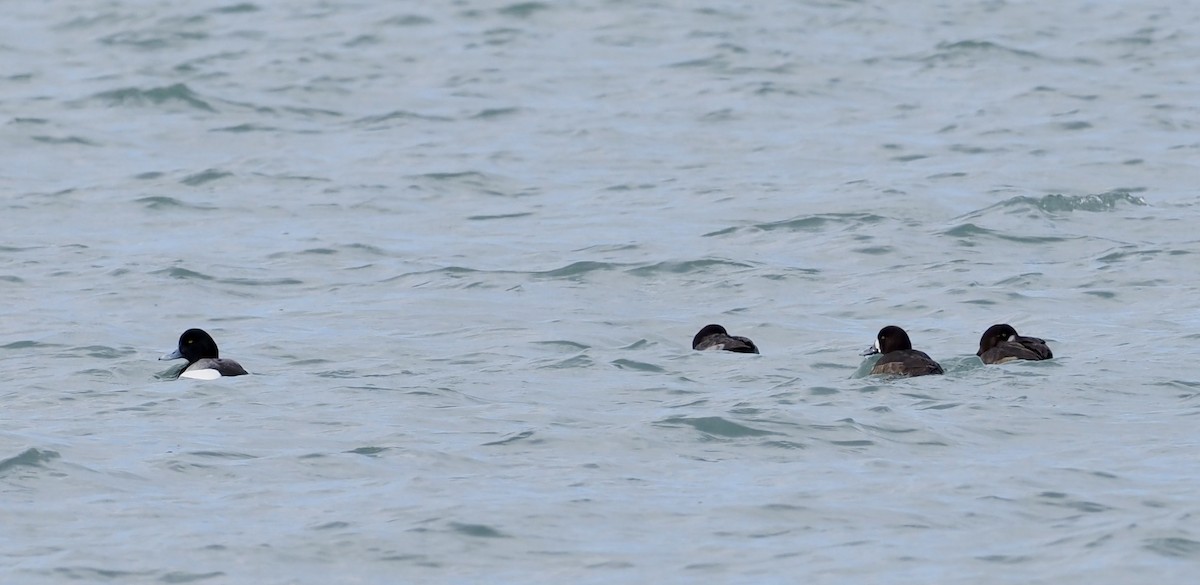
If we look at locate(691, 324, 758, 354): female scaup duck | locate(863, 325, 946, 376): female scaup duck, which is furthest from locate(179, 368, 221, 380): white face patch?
locate(863, 325, 946, 376): female scaup duck

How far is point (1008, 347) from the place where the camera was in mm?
13094

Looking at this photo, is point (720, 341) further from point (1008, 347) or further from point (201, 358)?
point (201, 358)

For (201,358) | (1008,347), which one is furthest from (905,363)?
(201,358)

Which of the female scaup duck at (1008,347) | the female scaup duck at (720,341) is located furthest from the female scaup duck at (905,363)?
the female scaup duck at (720,341)

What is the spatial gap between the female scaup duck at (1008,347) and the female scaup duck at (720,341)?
1.59m

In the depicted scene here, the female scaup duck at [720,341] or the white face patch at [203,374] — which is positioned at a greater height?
the female scaup duck at [720,341]

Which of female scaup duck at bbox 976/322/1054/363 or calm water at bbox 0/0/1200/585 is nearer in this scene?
calm water at bbox 0/0/1200/585

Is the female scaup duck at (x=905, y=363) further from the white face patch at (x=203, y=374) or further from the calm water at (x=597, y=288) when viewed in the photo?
the white face patch at (x=203, y=374)

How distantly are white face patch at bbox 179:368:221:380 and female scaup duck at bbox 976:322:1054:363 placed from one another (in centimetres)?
513

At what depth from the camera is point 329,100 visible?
2750 cm

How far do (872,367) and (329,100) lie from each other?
15.8 m

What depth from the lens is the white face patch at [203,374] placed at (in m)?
13.1

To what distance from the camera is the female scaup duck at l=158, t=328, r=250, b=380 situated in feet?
43.4

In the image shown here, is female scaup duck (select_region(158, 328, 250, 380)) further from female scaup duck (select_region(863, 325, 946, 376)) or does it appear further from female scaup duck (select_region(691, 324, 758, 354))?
female scaup duck (select_region(863, 325, 946, 376))
